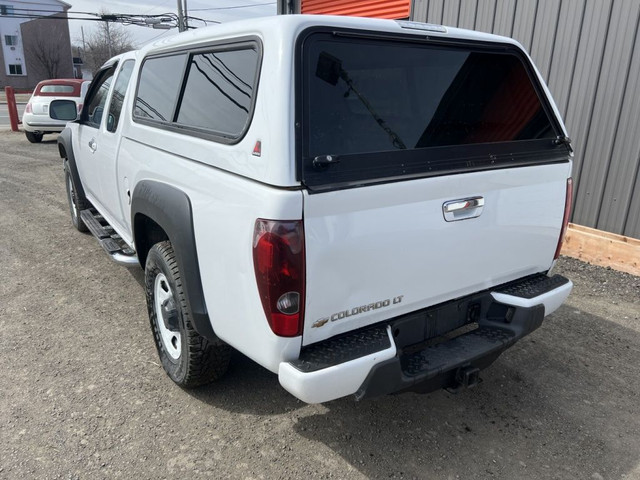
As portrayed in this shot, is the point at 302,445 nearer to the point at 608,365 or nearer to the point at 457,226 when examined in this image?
the point at 457,226

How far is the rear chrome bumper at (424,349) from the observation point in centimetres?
209

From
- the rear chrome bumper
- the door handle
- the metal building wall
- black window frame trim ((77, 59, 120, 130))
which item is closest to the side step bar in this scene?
black window frame trim ((77, 59, 120, 130))

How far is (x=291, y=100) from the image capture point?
2.04 meters

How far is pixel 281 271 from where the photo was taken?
2.00 metres

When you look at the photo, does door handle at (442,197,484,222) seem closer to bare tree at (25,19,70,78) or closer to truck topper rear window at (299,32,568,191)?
truck topper rear window at (299,32,568,191)

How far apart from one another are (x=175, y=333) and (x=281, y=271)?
137 cm

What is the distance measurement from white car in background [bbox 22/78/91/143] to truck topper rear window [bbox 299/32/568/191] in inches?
482

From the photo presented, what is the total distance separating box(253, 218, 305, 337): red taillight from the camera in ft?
6.47

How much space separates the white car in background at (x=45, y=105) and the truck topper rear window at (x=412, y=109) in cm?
1223

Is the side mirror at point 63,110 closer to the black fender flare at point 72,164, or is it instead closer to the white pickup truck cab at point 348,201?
the black fender flare at point 72,164

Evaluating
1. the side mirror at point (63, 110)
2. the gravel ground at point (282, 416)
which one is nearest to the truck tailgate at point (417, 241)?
the gravel ground at point (282, 416)

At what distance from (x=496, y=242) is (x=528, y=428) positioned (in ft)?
3.55

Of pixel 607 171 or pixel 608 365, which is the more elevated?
pixel 607 171

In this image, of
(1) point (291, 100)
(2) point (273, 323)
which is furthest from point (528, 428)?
(1) point (291, 100)
